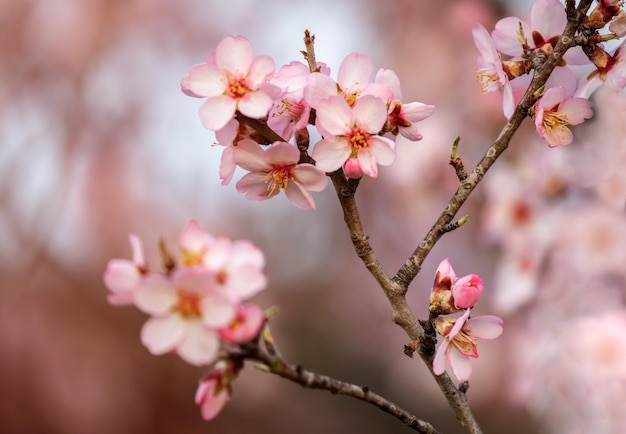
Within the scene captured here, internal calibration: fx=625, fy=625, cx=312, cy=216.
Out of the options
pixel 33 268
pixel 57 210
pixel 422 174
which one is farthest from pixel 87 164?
pixel 422 174

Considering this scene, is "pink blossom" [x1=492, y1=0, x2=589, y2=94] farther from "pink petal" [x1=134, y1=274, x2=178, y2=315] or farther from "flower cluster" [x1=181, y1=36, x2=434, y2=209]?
"pink petal" [x1=134, y1=274, x2=178, y2=315]

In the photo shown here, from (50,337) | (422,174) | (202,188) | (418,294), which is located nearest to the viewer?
(422,174)

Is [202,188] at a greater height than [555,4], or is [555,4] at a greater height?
[202,188]

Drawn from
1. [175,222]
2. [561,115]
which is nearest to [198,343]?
[561,115]

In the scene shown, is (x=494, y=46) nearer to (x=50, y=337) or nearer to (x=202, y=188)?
(x=202, y=188)

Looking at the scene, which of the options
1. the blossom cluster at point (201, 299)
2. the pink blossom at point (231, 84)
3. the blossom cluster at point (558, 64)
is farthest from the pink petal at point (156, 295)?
the blossom cluster at point (558, 64)

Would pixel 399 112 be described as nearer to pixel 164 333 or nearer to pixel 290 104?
pixel 290 104

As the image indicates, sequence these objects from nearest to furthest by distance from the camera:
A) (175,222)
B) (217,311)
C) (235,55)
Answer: (217,311)
(235,55)
(175,222)
